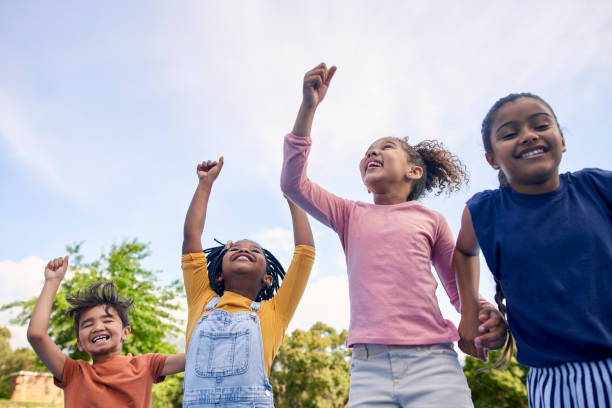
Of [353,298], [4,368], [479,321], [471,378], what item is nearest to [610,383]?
[479,321]

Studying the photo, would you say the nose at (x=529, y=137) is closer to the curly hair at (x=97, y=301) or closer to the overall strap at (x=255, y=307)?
the overall strap at (x=255, y=307)

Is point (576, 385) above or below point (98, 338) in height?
below

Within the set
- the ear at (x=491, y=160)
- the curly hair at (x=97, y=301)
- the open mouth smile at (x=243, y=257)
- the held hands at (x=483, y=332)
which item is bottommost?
the held hands at (x=483, y=332)

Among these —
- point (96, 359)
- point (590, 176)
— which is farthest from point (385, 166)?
point (96, 359)

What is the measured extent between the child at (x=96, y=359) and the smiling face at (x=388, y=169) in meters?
1.90

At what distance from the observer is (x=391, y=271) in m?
2.34

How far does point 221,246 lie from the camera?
4051 mm

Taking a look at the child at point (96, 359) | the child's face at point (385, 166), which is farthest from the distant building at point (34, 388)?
the child's face at point (385, 166)

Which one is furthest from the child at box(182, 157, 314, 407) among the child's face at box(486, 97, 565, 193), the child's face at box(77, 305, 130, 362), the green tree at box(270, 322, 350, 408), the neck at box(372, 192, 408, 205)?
the green tree at box(270, 322, 350, 408)

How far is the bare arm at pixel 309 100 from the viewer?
2.52 meters

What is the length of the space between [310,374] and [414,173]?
24.1 meters

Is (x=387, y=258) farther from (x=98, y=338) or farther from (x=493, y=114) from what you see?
(x=98, y=338)

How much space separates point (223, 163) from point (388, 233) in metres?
1.72

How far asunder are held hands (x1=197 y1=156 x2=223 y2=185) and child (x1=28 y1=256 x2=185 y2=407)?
1.19 metres
